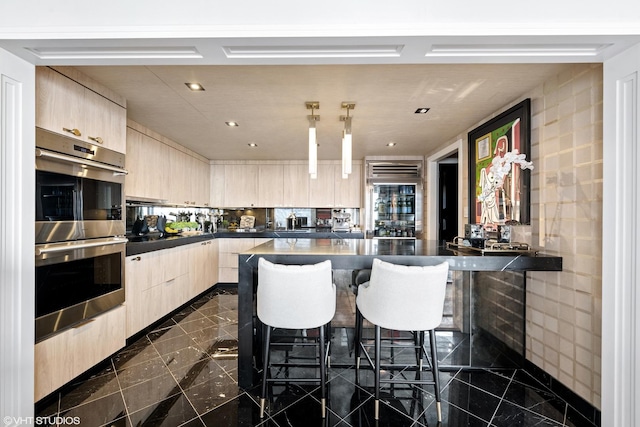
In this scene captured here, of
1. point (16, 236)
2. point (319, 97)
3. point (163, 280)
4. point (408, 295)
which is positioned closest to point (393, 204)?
point (319, 97)

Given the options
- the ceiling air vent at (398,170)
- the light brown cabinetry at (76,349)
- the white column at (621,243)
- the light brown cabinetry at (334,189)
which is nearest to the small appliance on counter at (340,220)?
the light brown cabinetry at (334,189)

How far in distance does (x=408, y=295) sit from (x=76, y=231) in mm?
2292

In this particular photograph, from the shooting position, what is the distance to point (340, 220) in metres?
5.39

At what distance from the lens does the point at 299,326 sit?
1739mm

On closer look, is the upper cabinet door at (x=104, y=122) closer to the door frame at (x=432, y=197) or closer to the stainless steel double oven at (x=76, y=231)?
the stainless steel double oven at (x=76, y=231)

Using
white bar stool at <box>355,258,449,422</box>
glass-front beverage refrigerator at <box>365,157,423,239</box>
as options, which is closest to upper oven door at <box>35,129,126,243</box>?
white bar stool at <box>355,258,449,422</box>

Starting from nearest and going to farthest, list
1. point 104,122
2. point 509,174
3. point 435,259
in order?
point 435,259, point 104,122, point 509,174

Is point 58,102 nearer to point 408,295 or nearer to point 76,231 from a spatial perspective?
point 76,231

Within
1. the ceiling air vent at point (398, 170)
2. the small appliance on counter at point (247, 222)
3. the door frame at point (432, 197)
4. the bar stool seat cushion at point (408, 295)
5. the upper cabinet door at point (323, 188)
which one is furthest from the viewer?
the small appliance on counter at point (247, 222)

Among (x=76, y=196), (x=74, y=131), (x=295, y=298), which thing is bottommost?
(x=295, y=298)

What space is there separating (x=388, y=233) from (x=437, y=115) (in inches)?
92.0

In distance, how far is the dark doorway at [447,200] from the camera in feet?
16.4

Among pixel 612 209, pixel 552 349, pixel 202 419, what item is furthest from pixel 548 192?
pixel 202 419

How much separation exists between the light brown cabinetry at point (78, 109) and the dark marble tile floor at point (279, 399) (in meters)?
1.79
